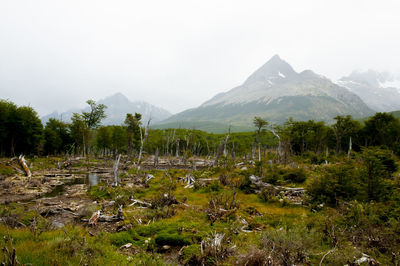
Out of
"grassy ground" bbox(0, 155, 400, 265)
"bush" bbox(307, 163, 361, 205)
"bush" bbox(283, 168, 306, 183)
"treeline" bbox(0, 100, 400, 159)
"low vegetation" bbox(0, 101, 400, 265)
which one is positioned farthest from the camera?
"treeline" bbox(0, 100, 400, 159)

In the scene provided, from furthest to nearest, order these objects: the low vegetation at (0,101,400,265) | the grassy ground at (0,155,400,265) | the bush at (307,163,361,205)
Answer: the bush at (307,163,361,205) < the low vegetation at (0,101,400,265) < the grassy ground at (0,155,400,265)

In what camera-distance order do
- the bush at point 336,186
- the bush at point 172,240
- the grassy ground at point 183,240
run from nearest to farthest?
the grassy ground at point 183,240
the bush at point 172,240
the bush at point 336,186

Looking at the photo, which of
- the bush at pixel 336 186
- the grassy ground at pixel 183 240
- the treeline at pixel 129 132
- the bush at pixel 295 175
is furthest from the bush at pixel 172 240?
the treeline at pixel 129 132

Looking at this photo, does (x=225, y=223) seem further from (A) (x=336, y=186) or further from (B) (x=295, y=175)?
(B) (x=295, y=175)

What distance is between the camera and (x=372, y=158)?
12273mm

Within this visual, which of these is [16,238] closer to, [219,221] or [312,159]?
[219,221]

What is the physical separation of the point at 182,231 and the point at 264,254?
4.73 meters

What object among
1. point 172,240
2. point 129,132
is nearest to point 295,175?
point 172,240

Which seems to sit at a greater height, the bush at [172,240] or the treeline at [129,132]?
the treeline at [129,132]

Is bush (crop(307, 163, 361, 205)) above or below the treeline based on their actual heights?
below

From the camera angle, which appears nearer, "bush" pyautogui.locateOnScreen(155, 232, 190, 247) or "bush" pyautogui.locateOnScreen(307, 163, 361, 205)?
"bush" pyautogui.locateOnScreen(155, 232, 190, 247)

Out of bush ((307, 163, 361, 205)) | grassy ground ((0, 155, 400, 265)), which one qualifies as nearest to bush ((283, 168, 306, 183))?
bush ((307, 163, 361, 205))

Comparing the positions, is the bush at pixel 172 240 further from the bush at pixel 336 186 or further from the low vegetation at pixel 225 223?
the bush at pixel 336 186

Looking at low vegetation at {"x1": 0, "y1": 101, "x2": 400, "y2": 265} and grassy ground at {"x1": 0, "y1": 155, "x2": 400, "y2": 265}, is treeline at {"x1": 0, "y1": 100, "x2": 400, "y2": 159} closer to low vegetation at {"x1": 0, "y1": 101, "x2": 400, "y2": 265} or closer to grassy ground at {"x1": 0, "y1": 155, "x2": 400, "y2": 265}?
low vegetation at {"x1": 0, "y1": 101, "x2": 400, "y2": 265}
